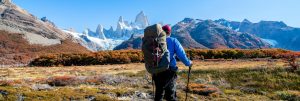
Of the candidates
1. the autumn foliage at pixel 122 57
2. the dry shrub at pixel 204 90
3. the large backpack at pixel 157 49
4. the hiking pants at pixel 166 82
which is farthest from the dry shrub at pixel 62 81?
Result: the autumn foliage at pixel 122 57

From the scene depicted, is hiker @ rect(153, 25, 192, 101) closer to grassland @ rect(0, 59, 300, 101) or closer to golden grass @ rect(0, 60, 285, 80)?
grassland @ rect(0, 59, 300, 101)

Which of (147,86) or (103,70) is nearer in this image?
(147,86)

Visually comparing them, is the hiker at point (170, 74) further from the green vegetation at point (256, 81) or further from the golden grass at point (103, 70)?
the golden grass at point (103, 70)

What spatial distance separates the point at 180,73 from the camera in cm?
4116

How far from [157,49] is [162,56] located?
0.29 metres

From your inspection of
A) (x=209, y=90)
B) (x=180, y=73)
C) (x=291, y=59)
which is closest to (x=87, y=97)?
(x=209, y=90)

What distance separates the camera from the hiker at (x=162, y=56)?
1472 cm

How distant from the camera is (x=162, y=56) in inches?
Result: 582

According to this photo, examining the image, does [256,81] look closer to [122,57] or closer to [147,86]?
[147,86]

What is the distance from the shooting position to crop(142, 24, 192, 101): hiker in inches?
579

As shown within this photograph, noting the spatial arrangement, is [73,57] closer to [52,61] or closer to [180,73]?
[52,61]

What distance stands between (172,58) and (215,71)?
26.2m

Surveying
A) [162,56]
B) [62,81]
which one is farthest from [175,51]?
[62,81]

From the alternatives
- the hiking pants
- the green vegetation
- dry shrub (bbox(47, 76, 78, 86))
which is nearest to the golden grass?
the green vegetation
